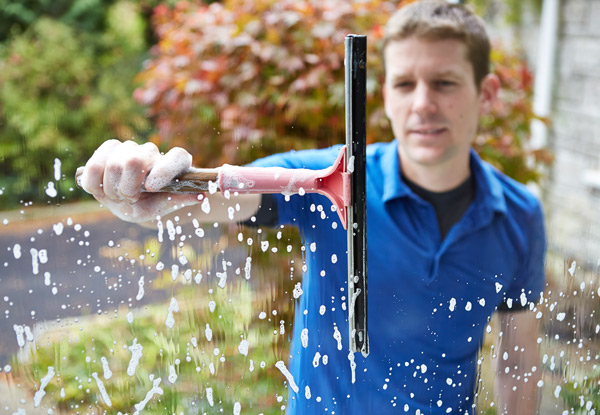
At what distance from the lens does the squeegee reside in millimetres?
552

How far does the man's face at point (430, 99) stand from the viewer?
0.83m

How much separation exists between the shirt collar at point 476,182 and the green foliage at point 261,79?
10 centimetres

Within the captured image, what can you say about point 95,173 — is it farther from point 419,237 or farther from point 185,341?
point 419,237

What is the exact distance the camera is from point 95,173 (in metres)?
0.57

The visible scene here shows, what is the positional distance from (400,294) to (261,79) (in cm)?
69

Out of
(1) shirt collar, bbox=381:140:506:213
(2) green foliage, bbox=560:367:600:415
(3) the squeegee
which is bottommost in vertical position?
(2) green foliage, bbox=560:367:600:415

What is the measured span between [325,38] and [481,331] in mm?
779

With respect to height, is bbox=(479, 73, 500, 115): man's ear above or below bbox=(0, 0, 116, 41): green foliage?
below

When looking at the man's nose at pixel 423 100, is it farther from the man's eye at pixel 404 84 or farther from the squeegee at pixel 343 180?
the squeegee at pixel 343 180

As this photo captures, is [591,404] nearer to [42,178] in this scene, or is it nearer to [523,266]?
[523,266]

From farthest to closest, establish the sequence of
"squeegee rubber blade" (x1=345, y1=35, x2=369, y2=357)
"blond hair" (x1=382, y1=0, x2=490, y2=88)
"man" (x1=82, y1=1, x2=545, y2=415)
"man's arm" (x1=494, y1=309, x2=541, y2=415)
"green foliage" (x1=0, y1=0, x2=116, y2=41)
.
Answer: "green foliage" (x1=0, y1=0, x2=116, y2=41) → "blond hair" (x1=382, y1=0, x2=490, y2=88) → "man's arm" (x1=494, y1=309, x2=541, y2=415) → "man" (x1=82, y1=1, x2=545, y2=415) → "squeegee rubber blade" (x1=345, y1=35, x2=369, y2=357)

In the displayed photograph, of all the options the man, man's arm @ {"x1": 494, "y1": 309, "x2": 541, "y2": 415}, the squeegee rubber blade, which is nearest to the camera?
the squeegee rubber blade

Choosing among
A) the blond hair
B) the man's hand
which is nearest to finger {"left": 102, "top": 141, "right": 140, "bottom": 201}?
the man's hand

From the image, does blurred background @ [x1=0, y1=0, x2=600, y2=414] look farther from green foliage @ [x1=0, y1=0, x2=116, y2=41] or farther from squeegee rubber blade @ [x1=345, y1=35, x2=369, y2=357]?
green foliage @ [x1=0, y1=0, x2=116, y2=41]
